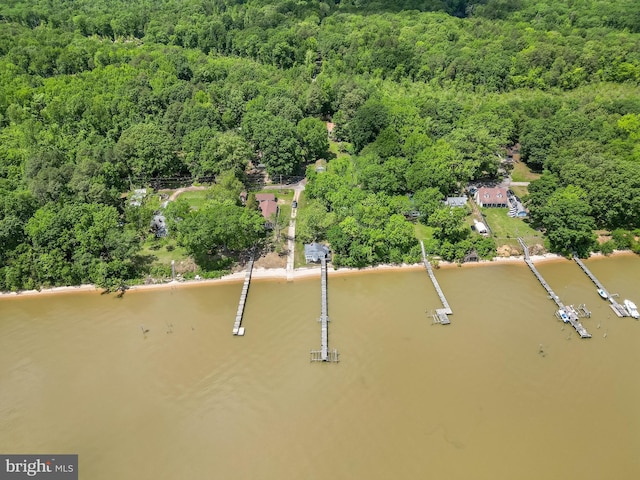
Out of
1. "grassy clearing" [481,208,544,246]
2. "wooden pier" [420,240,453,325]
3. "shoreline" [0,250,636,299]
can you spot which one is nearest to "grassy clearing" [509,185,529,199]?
"grassy clearing" [481,208,544,246]

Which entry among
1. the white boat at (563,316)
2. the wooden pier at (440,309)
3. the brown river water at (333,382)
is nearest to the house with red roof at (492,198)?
the brown river water at (333,382)

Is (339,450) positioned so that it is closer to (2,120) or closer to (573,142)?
(573,142)

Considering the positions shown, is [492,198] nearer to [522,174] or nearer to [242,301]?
[522,174]

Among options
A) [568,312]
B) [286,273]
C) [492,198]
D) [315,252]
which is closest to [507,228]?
[492,198]

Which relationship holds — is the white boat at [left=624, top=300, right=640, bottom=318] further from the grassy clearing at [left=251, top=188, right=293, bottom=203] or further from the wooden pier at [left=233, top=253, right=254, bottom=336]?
the grassy clearing at [left=251, top=188, right=293, bottom=203]

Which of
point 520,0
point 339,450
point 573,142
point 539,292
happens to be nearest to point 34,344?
point 339,450

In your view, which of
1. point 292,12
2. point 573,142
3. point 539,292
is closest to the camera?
point 539,292
